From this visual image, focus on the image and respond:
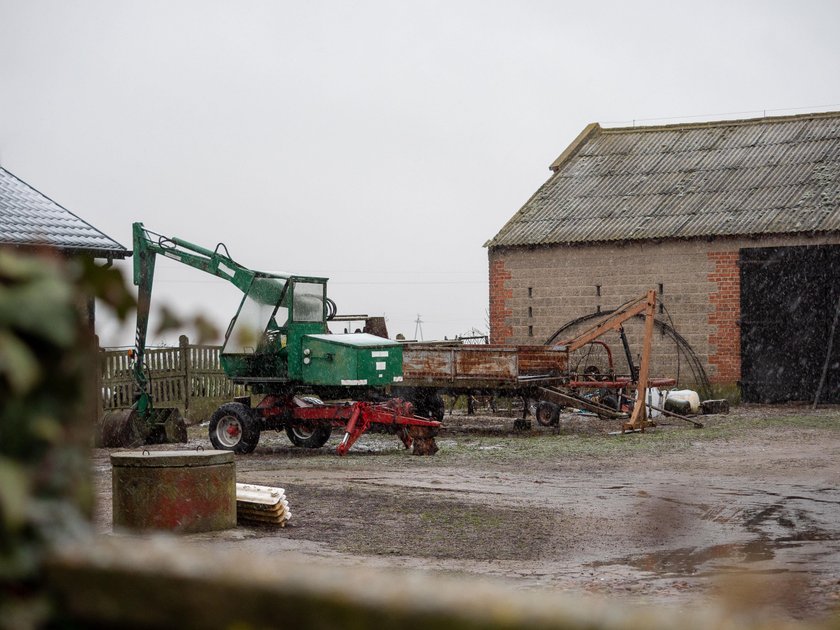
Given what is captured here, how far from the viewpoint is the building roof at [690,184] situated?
27.4m

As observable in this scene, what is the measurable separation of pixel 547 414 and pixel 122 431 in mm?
7506

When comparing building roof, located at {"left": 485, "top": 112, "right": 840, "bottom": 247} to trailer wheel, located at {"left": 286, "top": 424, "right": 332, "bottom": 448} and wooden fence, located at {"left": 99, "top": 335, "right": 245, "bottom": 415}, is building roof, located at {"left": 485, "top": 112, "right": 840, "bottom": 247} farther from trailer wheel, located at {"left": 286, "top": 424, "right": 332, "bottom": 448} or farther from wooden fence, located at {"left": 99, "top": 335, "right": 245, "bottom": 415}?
trailer wheel, located at {"left": 286, "top": 424, "right": 332, "bottom": 448}

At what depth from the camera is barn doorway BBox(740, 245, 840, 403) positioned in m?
26.8

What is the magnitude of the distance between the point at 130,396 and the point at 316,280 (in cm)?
570

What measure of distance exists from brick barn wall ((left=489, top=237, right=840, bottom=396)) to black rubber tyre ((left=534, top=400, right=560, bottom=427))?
20.6ft

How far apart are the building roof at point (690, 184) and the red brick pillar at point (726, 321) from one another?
881 mm

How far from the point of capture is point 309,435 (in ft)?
62.6

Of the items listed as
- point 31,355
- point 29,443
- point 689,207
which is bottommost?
point 29,443

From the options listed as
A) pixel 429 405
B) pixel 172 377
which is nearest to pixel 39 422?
pixel 429 405

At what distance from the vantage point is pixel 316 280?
18.7 m

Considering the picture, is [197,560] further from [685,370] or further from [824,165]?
[824,165]

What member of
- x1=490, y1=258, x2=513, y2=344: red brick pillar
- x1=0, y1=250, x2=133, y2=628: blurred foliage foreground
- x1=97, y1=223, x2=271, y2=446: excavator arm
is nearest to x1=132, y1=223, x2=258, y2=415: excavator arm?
x1=97, y1=223, x2=271, y2=446: excavator arm

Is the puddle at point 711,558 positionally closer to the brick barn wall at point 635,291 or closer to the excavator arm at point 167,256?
the excavator arm at point 167,256

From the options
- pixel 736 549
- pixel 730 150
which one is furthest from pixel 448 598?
pixel 730 150
